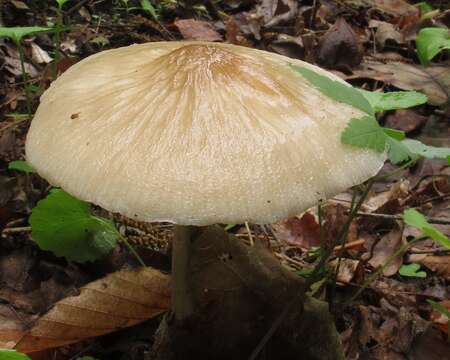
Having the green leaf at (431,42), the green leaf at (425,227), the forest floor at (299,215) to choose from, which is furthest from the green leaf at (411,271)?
the green leaf at (431,42)

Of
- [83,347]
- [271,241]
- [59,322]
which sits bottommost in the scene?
[271,241]

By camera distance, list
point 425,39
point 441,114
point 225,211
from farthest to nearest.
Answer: point 441,114
point 425,39
point 225,211

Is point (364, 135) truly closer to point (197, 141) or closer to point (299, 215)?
point (197, 141)

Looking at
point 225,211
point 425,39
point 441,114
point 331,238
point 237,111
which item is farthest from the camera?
point 441,114

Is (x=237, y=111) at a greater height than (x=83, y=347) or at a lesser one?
greater

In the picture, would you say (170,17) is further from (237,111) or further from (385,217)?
(237,111)

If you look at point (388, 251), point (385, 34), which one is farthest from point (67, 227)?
point (385, 34)

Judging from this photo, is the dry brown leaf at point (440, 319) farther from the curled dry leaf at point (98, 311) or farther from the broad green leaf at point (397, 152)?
the curled dry leaf at point (98, 311)

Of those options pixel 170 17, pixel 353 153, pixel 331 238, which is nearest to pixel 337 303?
pixel 331 238
